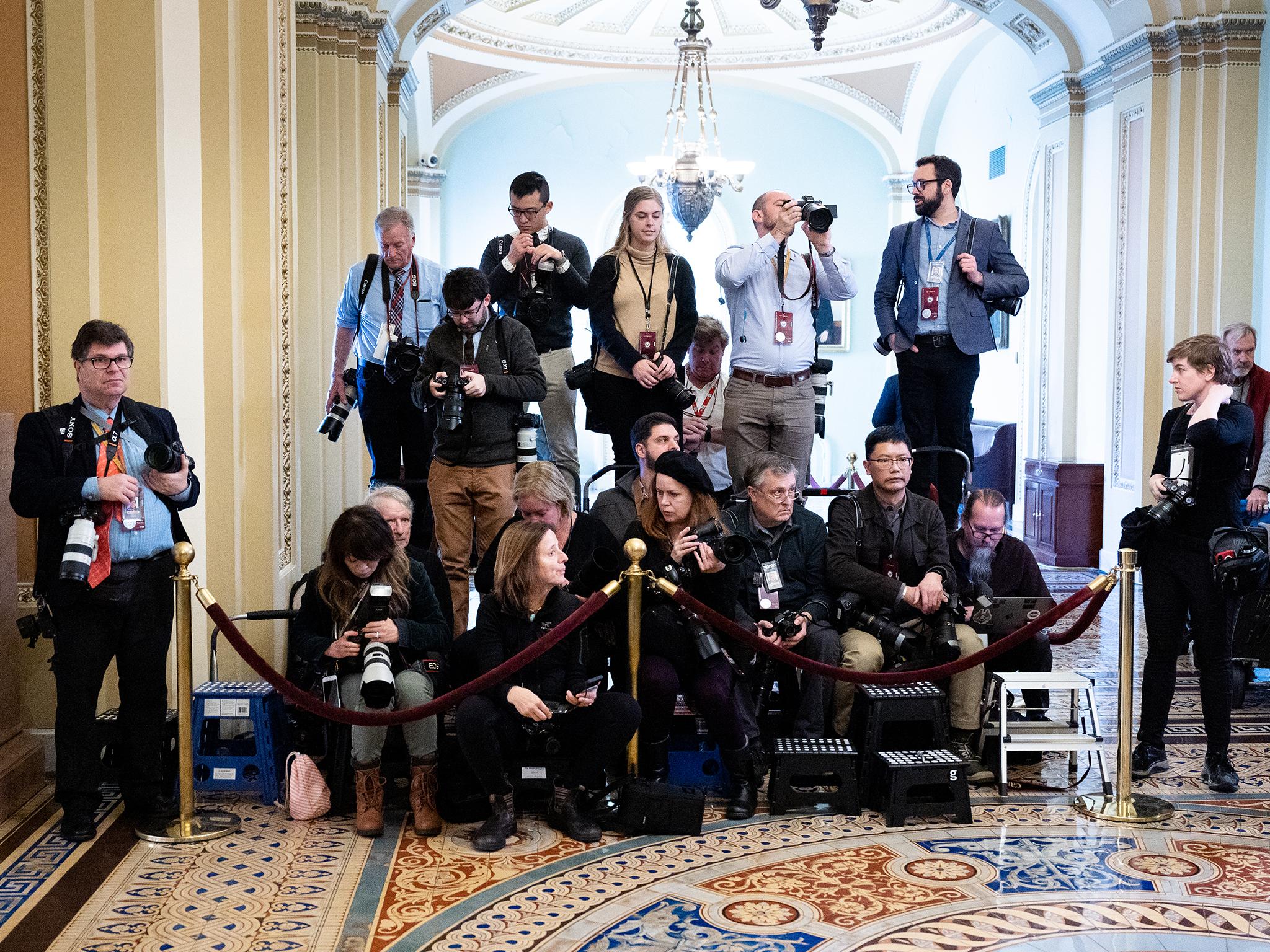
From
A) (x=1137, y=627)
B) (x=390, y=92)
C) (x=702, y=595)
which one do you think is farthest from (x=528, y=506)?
(x=390, y=92)

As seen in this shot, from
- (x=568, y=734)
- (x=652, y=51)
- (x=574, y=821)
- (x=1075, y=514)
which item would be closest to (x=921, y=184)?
(x=568, y=734)

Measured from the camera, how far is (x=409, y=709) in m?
4.41

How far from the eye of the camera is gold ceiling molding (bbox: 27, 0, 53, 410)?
5031 mm

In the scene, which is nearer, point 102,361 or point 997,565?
point 102,361

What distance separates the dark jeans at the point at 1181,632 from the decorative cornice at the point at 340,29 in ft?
20.1

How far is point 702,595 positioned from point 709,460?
183cm

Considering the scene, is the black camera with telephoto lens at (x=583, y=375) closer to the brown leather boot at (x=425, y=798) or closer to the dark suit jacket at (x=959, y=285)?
the dark suit jacket at (x=959, y=285)

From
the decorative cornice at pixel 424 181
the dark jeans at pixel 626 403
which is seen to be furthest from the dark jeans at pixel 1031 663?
the decorative cornice at pixel 424 181

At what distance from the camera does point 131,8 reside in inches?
201

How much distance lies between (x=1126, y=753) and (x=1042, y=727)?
1.89 ft

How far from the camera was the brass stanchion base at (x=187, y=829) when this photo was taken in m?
4.39

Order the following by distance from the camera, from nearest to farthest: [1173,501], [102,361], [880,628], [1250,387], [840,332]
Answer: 1. [102,361]
2. [1173,501]
3. [880,628]
4. [1250,387]
5. [840,332]

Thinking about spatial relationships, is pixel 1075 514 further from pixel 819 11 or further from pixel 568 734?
pixel 568 734

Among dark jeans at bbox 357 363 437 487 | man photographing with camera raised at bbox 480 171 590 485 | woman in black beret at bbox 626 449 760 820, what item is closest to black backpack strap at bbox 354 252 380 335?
dark jeans at bbox 357 363 437 487
